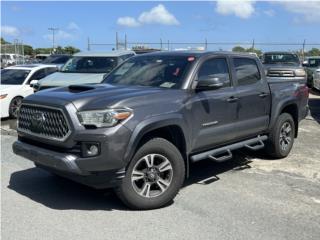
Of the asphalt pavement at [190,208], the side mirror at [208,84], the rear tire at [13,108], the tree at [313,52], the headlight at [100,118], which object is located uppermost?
the tree at [313,52]

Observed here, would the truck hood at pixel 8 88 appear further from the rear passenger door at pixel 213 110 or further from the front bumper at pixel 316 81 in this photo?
the front bumper at pixel 316 81

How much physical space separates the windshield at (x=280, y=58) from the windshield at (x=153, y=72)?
1418cm

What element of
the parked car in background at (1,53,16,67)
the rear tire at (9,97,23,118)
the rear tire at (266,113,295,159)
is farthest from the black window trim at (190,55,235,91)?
the parked car in background at (1,53,16,67)

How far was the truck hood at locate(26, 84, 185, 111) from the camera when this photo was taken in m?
4.88

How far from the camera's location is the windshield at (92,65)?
Result: 12.5 metres

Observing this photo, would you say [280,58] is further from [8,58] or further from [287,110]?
[8,58]

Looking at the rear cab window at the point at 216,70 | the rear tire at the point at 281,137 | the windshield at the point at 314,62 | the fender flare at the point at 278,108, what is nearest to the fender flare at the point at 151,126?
the rear cab window at the point at 216,70

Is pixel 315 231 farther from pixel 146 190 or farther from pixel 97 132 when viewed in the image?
pixel 97 132

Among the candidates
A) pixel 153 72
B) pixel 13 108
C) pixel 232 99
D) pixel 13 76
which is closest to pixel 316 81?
pixel 13 76

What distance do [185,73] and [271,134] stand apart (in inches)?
92.9

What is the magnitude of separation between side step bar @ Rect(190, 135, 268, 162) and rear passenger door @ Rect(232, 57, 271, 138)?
4.4 inches

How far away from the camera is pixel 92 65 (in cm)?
1267

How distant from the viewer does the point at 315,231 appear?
4570 millimetres

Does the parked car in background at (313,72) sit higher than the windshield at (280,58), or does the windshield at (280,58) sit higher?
the windshield at (280,58)
